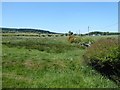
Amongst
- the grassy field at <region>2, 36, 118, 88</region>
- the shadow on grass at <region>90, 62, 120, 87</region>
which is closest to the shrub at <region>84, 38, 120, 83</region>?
the shadow on grass at <region>90, 62, 120, 87</region>

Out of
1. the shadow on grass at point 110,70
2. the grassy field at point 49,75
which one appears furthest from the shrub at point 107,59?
the grassy field at point 49,75

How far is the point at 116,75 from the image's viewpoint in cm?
1738

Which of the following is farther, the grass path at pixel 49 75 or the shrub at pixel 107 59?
the shrub at pixel 107 59

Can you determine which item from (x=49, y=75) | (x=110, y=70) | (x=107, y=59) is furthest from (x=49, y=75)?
(x=110, y=70)

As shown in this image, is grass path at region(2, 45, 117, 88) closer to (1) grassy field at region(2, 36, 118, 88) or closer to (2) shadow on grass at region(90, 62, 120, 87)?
(1) grassy field at region(2, 36, 118, 88)

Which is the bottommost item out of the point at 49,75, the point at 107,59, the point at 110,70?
Result: the point at 49,75

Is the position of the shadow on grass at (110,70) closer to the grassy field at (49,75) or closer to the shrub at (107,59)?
the shrub at (107,59)

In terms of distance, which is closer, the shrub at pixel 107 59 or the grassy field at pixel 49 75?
the grassy field at pixel 49 75

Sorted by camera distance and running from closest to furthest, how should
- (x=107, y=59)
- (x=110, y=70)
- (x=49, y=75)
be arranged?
(x=107, y=59)
(x=49, y=75)
(x=110, y=70)

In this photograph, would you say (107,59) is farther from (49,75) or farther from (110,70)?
(49,75)

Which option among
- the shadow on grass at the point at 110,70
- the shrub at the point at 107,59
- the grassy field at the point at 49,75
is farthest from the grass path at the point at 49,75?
the shrub at the point at 107,59

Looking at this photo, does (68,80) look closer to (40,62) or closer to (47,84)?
(47,84)

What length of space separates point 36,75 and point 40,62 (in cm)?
454

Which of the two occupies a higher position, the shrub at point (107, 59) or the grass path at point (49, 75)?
the shrub at point (107, 59)
